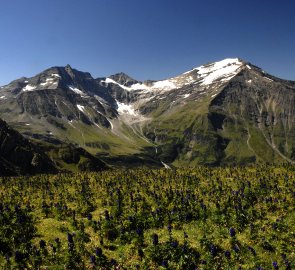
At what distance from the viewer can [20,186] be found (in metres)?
47.0

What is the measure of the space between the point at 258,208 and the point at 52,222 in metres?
17.3

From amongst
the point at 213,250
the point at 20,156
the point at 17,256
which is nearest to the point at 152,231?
the point at 213,250

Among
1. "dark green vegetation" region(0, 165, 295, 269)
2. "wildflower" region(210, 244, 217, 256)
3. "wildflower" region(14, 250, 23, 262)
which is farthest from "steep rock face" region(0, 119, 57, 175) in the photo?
"wildflower" region(210, 244, 217, 256)

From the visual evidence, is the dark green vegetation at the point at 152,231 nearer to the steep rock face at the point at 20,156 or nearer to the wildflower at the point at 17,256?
the wildflower at the point at 17,256

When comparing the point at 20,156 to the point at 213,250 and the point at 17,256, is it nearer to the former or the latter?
the point at 17,256

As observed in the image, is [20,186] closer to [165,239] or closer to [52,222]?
[52,222]

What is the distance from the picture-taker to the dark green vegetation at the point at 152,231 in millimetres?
19812

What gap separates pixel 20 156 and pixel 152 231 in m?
171

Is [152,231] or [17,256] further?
[152,231]

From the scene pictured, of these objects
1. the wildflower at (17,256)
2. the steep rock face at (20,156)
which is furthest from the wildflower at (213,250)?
the steep rock face at (20,156)

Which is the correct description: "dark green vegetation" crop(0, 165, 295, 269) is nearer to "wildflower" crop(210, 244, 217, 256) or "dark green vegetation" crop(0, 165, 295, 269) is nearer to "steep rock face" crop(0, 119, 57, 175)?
"wildflower" crop(210, 244, 217, 256)

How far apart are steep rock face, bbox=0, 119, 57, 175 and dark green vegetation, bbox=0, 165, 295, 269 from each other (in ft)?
478

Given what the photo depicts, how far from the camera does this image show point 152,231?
84.6ft

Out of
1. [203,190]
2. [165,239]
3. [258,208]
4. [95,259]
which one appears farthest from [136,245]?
[203,190]
